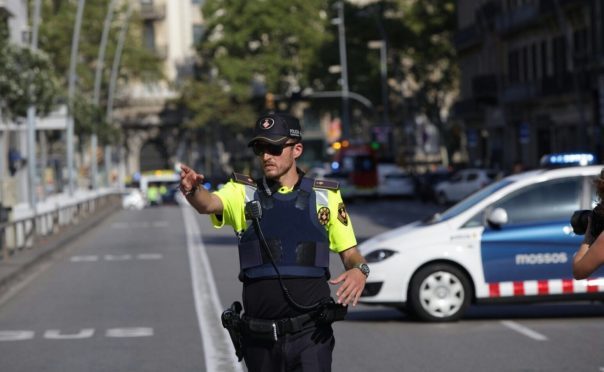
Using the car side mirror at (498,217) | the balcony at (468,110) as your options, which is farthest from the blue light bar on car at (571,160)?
the balcony at (468,110)

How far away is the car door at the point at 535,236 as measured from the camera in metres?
16.0

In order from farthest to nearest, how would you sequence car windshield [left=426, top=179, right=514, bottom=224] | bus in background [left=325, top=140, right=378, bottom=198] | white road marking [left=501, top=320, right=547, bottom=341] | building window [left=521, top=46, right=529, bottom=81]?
bus in background [left=325, top=140, right=378, bottom=198] → building window [left=521, top=46, right=529, bottom=81] → car windshield [left=426, top=179, right=514, bottom=224] → white road marking [left=501, top=320, right=547, bottom=341]

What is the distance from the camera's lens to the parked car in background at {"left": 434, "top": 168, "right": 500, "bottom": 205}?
213 ft

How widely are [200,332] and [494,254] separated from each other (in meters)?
2.90

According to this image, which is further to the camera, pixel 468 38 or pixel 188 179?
pixel 468 38

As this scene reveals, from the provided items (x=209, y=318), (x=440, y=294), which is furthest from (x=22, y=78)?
(x=440, y=294)

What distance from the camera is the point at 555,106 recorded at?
68.5 m

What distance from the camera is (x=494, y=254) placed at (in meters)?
16.0

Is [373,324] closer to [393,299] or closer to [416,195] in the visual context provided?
[393,299]

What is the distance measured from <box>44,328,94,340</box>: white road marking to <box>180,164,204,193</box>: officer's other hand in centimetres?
894

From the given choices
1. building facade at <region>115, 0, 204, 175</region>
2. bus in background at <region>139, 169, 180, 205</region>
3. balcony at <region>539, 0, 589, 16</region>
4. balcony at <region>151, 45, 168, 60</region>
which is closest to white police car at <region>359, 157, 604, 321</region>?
balcony at <region>539, 0, 589, 16</region>

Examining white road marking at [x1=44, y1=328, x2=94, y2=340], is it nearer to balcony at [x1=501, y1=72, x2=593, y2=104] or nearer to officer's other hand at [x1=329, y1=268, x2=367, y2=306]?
officer's other hand at [x1=329, y1=268, x2=367, y2=306]

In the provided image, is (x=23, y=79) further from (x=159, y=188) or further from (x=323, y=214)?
(x=159, y=188)

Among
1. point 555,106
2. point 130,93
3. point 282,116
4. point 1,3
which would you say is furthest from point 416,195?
point 282,116
